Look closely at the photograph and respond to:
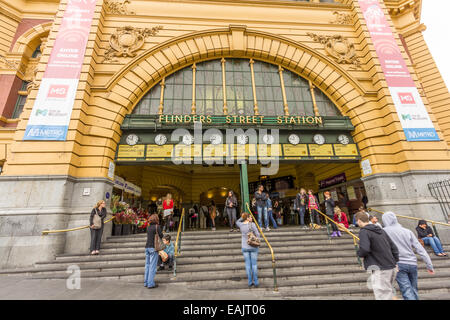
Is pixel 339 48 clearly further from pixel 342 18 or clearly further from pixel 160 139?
pixel 160 139

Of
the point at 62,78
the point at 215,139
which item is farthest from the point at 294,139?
the point at 62,78

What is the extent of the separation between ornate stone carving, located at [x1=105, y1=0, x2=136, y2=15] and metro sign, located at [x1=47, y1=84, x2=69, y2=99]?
6611 millimetres

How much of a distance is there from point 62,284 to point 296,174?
1805 cm

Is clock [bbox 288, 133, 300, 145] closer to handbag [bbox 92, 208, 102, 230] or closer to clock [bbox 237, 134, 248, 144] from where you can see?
clock [bbox 237, 134, 248, 144]

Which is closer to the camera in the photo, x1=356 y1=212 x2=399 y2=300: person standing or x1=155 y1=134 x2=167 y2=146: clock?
→ x1=356 y1=212 x2=399 y2=300: person standing

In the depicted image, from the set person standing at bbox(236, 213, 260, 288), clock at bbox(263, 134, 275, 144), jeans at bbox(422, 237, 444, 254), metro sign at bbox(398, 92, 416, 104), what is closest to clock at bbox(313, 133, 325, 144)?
clock at bbox(263, 134, 275, 144)

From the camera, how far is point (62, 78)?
10.2 metres

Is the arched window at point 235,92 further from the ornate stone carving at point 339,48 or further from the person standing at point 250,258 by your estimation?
the person standing at point 250,258

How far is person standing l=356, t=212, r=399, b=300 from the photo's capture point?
333cm

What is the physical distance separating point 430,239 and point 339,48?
39.2 feet

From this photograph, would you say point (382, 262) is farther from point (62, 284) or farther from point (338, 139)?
point (338, 139)

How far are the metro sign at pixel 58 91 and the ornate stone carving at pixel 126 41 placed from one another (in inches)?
117

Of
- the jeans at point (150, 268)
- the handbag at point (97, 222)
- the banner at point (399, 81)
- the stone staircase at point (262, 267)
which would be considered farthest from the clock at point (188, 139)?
the banner at point (399, 81)

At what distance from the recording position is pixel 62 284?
19.2 ft
